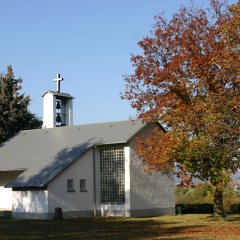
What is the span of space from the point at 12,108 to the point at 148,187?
61.2ft

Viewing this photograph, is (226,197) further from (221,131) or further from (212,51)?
(221,131)

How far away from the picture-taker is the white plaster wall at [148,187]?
125 feet

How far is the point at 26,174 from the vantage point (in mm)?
37750

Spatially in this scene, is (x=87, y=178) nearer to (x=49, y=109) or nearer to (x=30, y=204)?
(x=30, y=204)

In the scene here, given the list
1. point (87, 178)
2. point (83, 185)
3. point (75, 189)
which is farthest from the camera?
point (87, 178)

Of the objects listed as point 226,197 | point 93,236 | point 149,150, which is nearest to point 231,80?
point 149,150

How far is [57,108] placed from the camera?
46.8 metres

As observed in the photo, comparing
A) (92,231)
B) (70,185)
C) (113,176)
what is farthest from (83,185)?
(92,231)

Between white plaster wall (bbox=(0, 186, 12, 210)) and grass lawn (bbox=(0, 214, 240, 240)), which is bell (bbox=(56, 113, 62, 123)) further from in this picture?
grass lawn (bbox=(0, 214, 240, 240))

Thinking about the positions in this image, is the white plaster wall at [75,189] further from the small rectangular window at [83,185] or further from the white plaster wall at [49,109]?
the white plaster wall at [49,109]

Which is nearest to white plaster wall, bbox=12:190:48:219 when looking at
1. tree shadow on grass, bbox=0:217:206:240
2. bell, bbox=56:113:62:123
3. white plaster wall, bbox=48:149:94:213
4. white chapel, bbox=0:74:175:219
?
white chapel, bbox=0:74:175:219

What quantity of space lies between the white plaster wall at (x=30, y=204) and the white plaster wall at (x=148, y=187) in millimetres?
5929

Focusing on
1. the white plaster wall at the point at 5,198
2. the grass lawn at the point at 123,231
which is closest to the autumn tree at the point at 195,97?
the grass lawn at the point at 123,231

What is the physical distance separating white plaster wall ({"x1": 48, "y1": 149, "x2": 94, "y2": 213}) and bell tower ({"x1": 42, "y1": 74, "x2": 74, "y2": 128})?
9.18m
